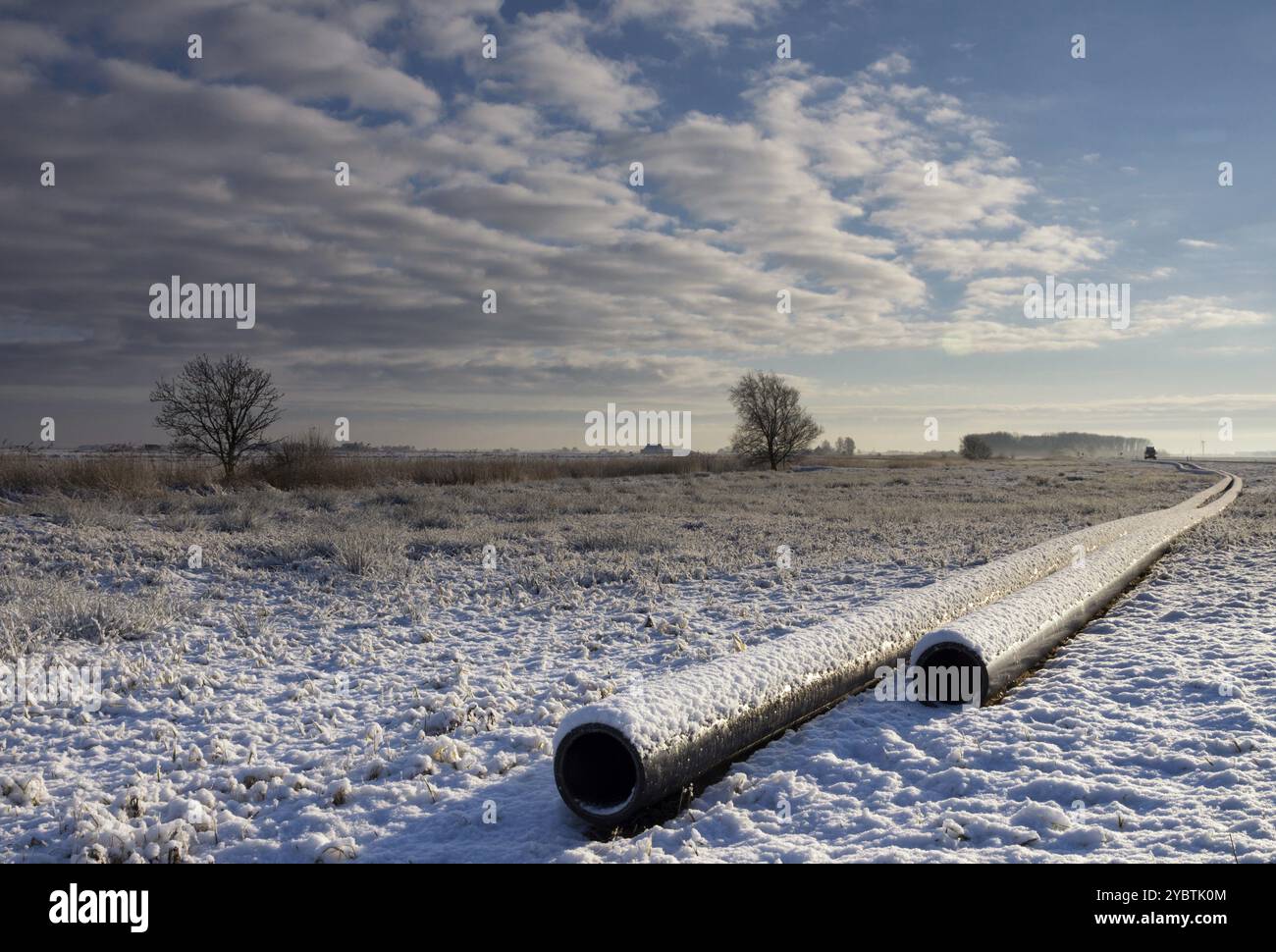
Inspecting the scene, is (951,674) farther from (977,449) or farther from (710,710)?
(977,449)

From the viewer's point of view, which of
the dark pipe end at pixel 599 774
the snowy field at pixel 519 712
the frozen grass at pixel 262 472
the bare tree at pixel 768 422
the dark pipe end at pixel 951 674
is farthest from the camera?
the bare tree at pixel 768 422

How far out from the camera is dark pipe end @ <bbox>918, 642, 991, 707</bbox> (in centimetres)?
→ 575

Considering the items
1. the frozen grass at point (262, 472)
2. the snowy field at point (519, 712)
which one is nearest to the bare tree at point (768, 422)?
the frozen grass at point (262, 472)

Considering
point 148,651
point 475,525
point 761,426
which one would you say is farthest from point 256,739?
point 761,426

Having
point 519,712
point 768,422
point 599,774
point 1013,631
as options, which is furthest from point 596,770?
point 768,422

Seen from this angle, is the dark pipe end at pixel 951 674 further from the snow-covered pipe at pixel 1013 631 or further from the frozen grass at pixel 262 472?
the frozen grass at pixel 262 472

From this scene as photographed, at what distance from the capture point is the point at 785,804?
4262mm

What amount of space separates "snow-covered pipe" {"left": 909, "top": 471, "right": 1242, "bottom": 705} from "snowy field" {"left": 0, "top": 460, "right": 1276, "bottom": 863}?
22cm

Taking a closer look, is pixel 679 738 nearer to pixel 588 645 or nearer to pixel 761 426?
pixel 588 645

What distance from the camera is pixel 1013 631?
6.30 meters

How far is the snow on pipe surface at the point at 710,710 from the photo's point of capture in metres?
3.90

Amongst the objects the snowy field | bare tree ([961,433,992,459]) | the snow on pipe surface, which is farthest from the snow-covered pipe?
bare tree ([961,433,992,459])

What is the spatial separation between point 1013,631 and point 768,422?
2190 inches
